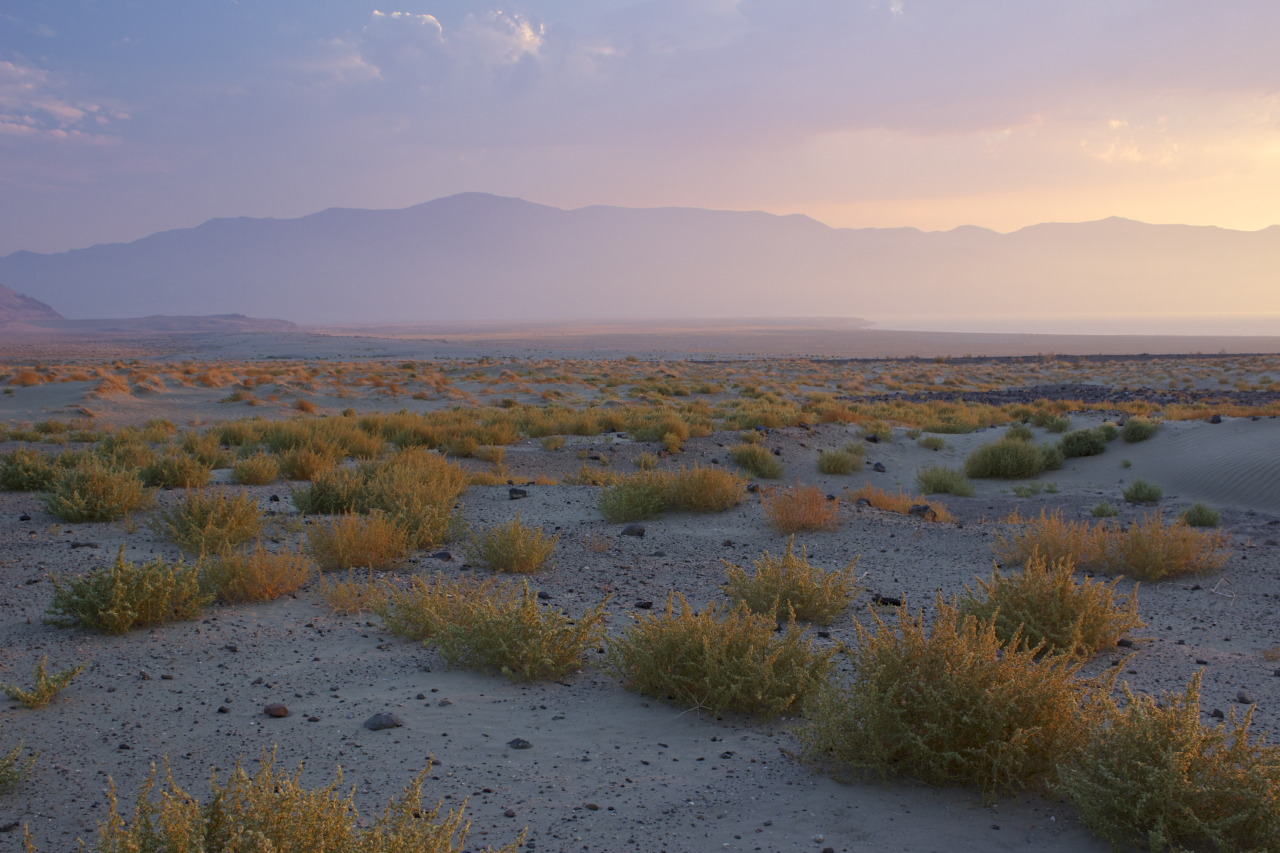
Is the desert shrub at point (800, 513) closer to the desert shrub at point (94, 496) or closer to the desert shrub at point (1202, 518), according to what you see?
the desert shrub at point (1202, 518)

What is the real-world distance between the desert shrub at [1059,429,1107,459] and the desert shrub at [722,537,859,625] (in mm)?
12615

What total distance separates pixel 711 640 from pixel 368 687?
2.16m

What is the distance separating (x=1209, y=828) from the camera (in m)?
3.23

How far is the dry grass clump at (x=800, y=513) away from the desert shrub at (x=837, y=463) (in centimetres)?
555

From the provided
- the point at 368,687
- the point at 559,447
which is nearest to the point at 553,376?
the point at 559,447

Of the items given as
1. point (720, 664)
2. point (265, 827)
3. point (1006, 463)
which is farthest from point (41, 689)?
point (1006, 463)

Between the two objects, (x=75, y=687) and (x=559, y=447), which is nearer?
(x=75, y=687)

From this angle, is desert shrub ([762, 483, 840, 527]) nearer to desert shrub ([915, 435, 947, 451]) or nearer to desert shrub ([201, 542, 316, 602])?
desert shrub ([201, 542, 316, 602])

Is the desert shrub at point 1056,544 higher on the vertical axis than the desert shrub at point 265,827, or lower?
lower

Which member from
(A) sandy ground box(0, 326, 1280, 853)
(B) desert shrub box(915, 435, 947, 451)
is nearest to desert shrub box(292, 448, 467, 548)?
(A) sandy ground box(0, 326, 1280, 853)

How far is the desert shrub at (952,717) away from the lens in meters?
3.97

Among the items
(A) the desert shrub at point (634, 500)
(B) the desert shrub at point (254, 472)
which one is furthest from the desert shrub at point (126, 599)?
(B) the desert shrub at point (254, 472)

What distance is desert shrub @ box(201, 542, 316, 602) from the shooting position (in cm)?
691

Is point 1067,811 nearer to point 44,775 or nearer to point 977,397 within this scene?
point 44,775
